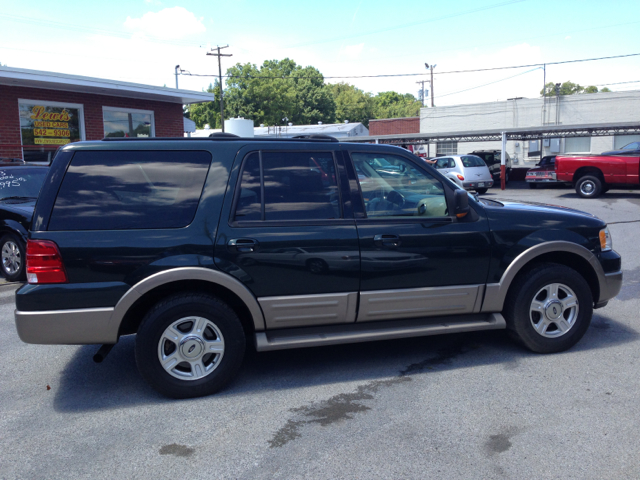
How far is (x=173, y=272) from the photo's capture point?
4051mm

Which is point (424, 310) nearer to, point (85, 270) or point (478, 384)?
point (478, 384)

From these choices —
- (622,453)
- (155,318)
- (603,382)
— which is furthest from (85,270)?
(603,382)

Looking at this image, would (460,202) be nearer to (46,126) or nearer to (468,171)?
(46,126)

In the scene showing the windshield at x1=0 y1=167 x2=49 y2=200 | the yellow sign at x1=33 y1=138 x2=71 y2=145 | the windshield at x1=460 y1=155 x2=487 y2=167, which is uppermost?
the yellow sign at x1=33 y1=138 x2=71 y2=145

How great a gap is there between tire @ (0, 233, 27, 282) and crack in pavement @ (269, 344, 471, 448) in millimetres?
5941

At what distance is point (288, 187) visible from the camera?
4406 millimetres

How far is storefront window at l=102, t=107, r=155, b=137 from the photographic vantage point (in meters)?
16.2

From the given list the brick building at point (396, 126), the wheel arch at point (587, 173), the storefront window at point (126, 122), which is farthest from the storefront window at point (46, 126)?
the brick building at point (396, 126)

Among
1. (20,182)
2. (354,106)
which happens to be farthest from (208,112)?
(20,182)

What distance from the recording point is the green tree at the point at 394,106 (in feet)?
363

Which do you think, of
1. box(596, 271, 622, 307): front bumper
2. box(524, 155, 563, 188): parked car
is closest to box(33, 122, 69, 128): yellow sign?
box(596, 271, 622, 307): front bumper

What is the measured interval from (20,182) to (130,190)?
5871 mm

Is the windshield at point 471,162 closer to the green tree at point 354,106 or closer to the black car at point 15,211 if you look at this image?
the black car at point 15,211

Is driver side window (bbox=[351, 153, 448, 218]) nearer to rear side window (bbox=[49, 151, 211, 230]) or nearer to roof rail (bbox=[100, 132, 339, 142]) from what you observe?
roof rail (bbox=[100, 132, 339, 142])
